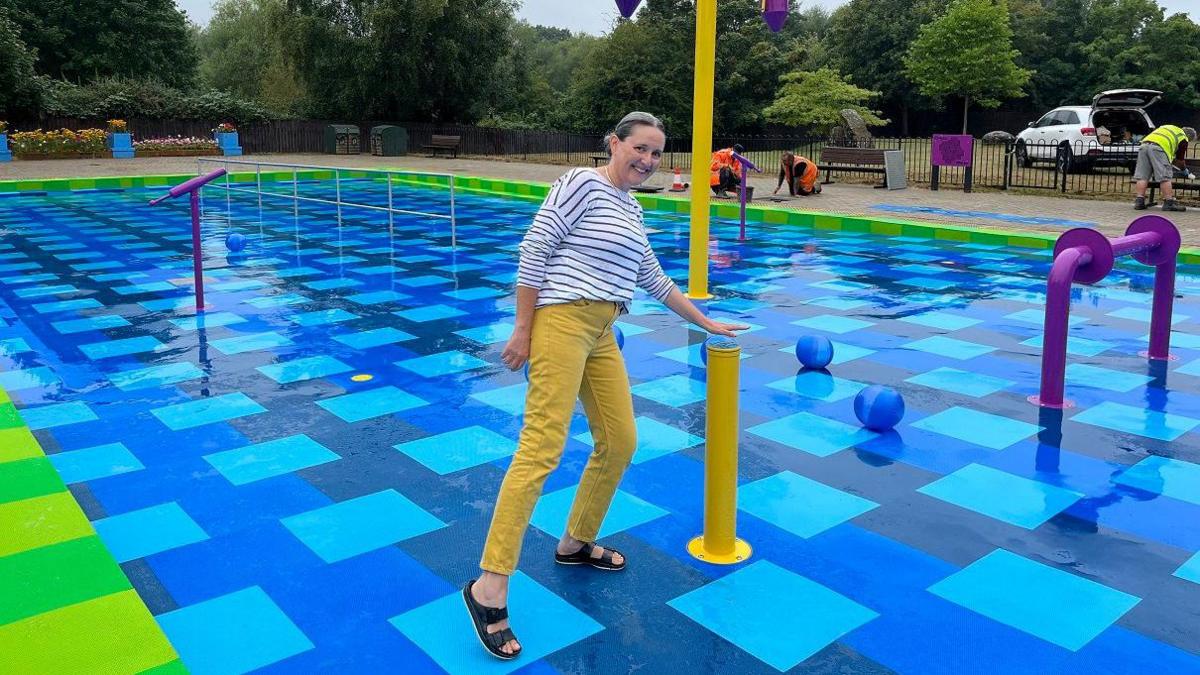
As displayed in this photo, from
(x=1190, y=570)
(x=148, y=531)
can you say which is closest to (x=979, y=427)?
(x=1190, y=570)

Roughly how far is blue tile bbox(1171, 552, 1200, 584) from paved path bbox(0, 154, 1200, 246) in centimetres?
967

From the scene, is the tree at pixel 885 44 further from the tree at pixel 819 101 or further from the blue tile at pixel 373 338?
the blue tile at pixel 373 338

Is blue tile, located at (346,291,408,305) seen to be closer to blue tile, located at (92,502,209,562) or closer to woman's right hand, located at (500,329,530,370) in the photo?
blue tile, located at (92,502,209,562)

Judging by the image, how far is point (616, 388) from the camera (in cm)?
333

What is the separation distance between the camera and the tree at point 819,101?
37.5 meters

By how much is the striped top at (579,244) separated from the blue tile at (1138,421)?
12.0 ft

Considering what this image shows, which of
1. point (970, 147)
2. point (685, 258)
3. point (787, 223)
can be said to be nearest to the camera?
point (685, 258)

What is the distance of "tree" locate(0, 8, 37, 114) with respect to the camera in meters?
33.8

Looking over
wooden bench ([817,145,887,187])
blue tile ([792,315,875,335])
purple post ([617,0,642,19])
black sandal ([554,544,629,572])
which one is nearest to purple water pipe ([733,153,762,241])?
blue tile ([792,315,875,335])

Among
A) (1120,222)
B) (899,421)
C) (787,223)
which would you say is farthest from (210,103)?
(899,421)

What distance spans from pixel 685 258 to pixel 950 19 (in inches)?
1414

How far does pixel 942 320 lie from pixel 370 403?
5.10 metres

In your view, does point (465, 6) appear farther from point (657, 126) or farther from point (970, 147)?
point (657, 126)

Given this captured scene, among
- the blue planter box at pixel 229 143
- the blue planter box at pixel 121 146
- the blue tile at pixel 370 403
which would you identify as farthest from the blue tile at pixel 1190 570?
the blue planter box at pixel 229 143
